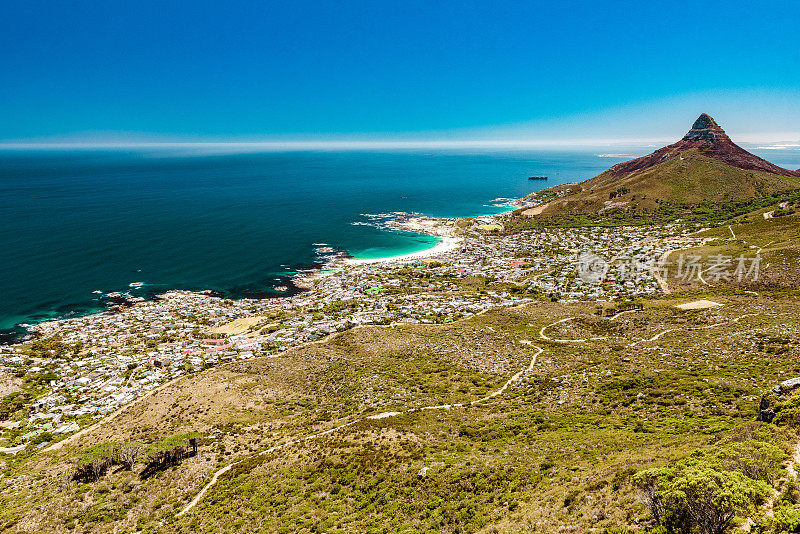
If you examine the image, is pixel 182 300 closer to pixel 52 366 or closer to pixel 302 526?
pixel 52 366

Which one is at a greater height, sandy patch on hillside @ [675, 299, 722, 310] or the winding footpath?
sandy patch on hillside @ [675, 299, 722, 310]

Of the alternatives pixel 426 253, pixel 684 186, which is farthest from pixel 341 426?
pixel 684 186

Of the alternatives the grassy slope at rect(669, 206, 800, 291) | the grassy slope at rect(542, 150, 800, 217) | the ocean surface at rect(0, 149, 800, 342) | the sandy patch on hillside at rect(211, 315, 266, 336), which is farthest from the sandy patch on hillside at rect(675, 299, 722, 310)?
the grassy slope at rect(542, 150, 800, 217)

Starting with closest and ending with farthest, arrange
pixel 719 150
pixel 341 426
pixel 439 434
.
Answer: pixel 439 434 < pixel 341 426 < pixel 719 150

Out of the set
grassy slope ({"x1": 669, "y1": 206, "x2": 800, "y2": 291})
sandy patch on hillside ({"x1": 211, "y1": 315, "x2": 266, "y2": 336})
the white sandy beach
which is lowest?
sandy patch on hillside ({"x1": 211, "y1": 315, "x2": 266, "y2": 336})

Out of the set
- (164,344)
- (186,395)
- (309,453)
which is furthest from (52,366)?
(309,453)

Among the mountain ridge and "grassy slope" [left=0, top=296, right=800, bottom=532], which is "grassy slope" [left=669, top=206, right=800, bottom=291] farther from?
the mountain ridge

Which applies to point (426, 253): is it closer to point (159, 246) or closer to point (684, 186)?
point (159, 246)
